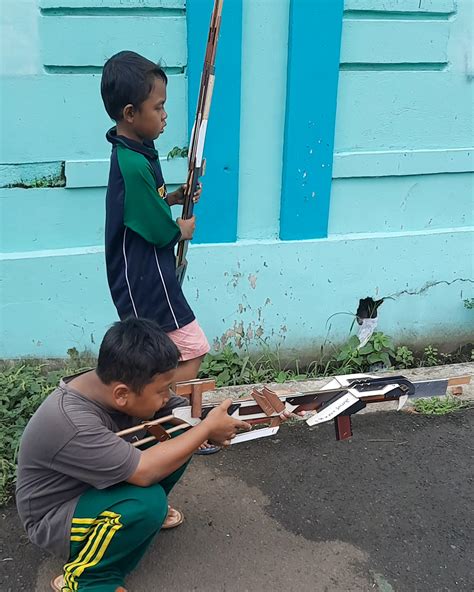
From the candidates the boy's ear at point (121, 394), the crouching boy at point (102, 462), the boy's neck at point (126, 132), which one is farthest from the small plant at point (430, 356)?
the boy's ear at point (121, 394)

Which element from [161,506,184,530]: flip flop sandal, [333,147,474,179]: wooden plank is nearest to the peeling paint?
[333,147,474,179]: wooden plank

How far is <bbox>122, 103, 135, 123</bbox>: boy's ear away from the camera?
2.17 meters

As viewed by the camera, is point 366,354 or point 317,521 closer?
point 317,521

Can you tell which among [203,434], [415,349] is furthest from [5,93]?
[415,349]

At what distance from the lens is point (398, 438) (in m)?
3.02

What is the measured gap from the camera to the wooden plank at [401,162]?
11.3ft

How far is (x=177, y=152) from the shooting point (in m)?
3.21

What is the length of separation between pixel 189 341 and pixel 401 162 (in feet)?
5.82

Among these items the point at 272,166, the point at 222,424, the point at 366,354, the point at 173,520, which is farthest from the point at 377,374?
the point at 222,424

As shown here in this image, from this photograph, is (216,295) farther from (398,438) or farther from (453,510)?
(453,510)

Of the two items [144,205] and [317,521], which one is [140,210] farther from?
[317,521]

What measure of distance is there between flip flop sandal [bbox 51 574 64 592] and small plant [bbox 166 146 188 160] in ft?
6.61

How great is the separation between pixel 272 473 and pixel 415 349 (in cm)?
155

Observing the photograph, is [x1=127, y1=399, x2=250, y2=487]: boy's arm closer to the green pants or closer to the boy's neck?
the green pants
